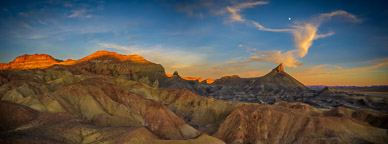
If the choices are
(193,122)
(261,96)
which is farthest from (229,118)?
(261,96)

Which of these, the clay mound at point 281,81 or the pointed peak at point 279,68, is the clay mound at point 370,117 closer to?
the clay mound at point 281,81

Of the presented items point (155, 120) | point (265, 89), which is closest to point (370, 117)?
point (155, 120)

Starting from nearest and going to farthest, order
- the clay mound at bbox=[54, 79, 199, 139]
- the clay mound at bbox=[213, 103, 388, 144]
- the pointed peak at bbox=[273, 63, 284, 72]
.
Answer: the clay mound at bbox=[213, 103, 388, 144] < the clay mound at bbox=[54, 79, 199, 139] < the pointed peak at bbox=[273, 63, 284, 72]

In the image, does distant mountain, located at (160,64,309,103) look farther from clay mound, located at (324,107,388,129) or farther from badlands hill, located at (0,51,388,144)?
clay mound, located at (324,107,388,129)

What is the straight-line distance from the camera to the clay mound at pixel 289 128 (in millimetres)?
40072

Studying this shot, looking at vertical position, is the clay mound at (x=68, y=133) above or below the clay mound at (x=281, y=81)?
below

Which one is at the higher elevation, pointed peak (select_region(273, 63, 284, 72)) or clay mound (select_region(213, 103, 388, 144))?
pointed peak (select_region(273, 63, 284, 72))

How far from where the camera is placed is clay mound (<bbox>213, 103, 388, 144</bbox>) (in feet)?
131

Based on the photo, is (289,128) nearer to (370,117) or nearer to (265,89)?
(370,117)

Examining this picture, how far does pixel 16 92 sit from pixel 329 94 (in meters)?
143

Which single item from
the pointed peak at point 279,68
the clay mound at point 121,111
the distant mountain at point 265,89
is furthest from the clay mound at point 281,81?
the clay mound at point 121,111

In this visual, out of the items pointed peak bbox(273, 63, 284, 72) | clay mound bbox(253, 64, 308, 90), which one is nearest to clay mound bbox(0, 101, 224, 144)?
clay mound bbox(253, 64, 308, 90)

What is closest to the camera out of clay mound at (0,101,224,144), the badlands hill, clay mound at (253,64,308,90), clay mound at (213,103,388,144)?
clay mound at (0,101,224,144)

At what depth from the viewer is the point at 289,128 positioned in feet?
148
